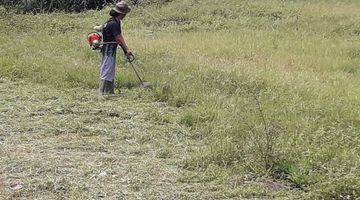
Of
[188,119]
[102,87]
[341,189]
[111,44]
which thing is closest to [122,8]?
[111,44]

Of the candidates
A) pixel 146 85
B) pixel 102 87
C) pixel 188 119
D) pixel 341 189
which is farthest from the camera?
pixel 146 85

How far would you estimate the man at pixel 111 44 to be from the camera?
29.3 ft

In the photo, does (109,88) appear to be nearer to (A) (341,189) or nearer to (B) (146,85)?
(B) (146,85)

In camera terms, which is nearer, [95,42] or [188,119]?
[188,119]

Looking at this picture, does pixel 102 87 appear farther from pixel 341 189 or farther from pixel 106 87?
pixel 341 189

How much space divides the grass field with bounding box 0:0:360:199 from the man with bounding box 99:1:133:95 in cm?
28

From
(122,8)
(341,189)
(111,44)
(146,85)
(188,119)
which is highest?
(122,8)

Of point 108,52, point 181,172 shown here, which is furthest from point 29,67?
point 181,172

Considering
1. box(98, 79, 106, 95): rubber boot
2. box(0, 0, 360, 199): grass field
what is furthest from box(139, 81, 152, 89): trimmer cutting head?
box(98, 79, 106, 95): rubber boot

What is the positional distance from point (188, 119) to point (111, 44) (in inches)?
92.2

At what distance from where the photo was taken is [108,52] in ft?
30.1

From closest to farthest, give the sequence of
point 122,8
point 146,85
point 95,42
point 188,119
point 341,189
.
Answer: point 341,189 < point 188,119 < point 122,8 < point 95,42 < point 146,85

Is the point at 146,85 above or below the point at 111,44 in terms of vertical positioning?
below

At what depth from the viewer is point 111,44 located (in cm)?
915
